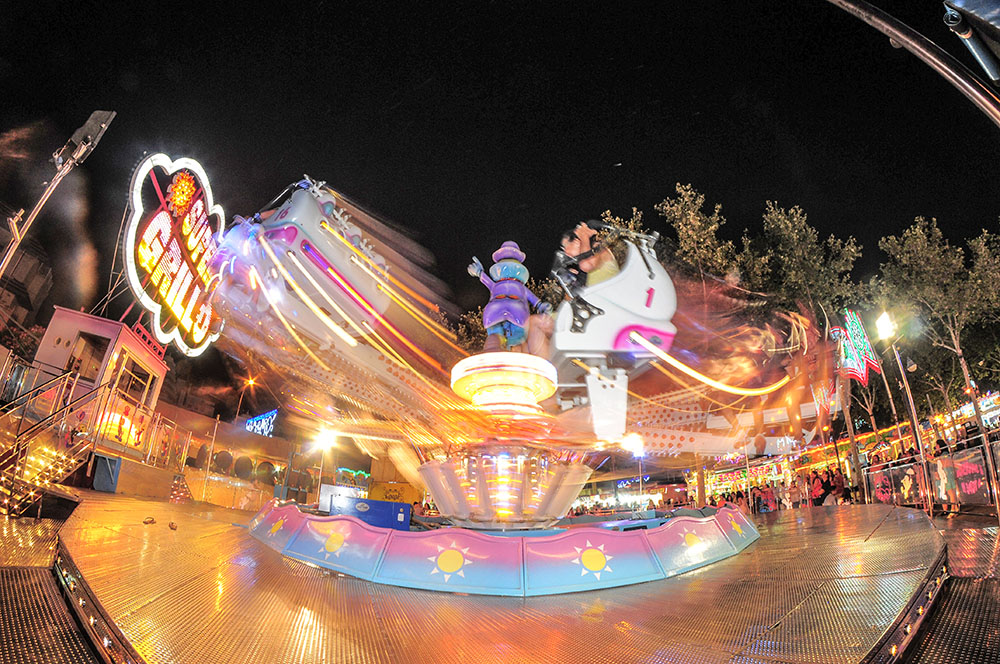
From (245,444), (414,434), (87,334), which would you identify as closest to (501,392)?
(414,434)

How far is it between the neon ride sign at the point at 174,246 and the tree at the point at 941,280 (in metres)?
31.2

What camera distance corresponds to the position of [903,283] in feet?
85.4

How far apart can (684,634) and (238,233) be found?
39.6 ft

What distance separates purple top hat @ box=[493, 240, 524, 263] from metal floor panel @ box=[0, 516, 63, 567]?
774cm

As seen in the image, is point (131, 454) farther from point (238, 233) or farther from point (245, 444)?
point (245, 444)

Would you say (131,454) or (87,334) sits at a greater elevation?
(87,334)

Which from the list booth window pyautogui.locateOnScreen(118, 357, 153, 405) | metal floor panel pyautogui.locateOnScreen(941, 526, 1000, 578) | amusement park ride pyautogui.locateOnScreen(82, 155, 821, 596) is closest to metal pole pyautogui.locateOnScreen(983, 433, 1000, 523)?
metal floor panel pyautogui.locateOnScreen(941, 526, 1000, 578)

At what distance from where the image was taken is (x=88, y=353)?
17609mm

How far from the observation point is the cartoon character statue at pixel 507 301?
379 inches

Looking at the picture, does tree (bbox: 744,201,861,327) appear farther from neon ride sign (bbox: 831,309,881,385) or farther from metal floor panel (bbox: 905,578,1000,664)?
metal floor panel (bbox: 905,578,1000,664)

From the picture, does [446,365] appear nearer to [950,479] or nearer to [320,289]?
[320,289]

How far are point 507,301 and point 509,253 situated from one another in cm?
109

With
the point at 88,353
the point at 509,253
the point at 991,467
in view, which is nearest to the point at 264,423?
the point at 88,353

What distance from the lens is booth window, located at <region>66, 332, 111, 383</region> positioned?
16141 mm
